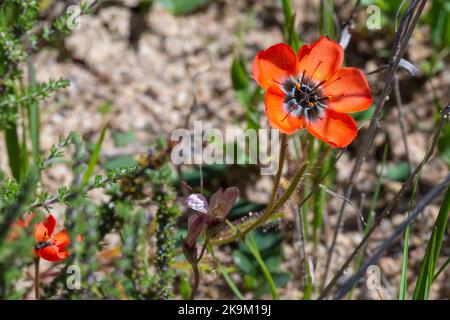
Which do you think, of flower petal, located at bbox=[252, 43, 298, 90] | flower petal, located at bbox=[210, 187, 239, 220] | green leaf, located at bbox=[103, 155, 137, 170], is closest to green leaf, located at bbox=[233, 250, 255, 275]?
green leaf, located at bbox=[103, 155, 137, 170]

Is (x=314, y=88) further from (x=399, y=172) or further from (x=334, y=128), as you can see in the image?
(x=399, y=172)

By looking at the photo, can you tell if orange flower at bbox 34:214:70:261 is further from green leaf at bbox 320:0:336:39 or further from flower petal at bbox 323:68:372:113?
green leaf at bbox 320:0:336:39

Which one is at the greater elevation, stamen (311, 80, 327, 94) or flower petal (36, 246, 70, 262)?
stamen (311, 80, 327, 94)

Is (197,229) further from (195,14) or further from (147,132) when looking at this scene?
(195,14)

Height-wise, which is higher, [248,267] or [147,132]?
[147,132]

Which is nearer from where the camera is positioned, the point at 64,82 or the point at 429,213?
the point at 64,82

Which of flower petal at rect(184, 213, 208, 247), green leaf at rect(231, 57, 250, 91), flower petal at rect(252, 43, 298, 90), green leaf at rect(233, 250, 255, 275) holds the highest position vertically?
green leaf at rect(231, 57, 250, 91)

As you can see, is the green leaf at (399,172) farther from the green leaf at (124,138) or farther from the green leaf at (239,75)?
the green leaf at (124,138)

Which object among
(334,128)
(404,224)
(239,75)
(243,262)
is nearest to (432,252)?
(404,224)

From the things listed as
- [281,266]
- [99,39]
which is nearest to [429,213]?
[281,266]
